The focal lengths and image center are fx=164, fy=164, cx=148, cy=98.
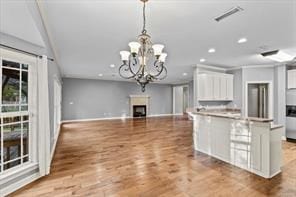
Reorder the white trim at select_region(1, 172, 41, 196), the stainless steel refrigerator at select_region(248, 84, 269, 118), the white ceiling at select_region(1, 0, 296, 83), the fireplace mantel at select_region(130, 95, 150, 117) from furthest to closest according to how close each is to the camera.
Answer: the fireplace mantel at select_region(130, 95, 150, 117) → the stainless steel refrigerator at select_region(248, 84, 269, 118) → the white trim at select_region(1, 172, 41, 196) → the white ceiling at select_region(1, 0, 296, 83)

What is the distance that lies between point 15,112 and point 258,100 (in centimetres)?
722

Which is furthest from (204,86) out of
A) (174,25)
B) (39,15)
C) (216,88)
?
(39,15)

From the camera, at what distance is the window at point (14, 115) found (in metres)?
2.53

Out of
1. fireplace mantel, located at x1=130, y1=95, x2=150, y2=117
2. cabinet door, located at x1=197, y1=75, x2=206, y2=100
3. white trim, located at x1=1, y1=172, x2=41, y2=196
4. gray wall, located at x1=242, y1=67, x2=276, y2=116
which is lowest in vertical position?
white trim, located at x1=1, y1=172, x2=41, y2=196

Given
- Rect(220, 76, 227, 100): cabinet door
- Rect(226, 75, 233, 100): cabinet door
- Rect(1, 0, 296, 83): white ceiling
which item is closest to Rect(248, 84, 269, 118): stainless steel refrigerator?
Rect(226, 75, 233, 100): cabinet door

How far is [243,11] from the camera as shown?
2.34m

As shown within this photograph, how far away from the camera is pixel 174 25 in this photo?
283cm

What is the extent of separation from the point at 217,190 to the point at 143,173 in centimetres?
124

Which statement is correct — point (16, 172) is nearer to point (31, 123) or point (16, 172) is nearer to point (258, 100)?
point (31, 123)

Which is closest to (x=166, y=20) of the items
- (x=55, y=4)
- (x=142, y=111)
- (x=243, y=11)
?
(x=243, y=11)

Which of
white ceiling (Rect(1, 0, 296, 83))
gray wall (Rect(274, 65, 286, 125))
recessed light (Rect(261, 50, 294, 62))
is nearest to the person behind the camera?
white ceiling (Rect(1, 0, 296, 83))

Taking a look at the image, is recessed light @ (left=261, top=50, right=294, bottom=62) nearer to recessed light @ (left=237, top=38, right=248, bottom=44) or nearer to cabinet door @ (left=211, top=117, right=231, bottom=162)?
recessed light @ (left=237, top=38, right=248, bottom=44)

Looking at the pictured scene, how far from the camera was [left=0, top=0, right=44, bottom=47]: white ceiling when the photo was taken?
1.60m

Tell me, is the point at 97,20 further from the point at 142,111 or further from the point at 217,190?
the point at 142,111
